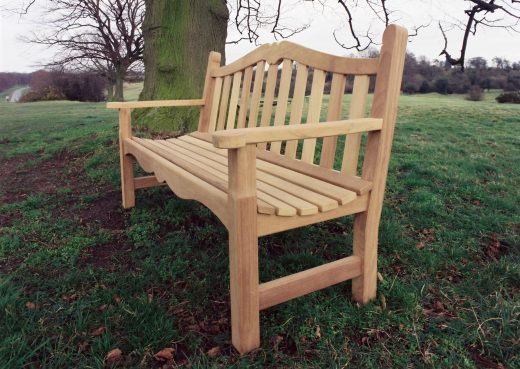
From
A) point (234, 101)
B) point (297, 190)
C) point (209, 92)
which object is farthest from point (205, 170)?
point (209, 92)

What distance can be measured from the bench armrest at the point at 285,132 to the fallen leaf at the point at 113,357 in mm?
1010

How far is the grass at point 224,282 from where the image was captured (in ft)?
5.63

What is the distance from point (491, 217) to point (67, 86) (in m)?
30.9

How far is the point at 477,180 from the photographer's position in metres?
4.04

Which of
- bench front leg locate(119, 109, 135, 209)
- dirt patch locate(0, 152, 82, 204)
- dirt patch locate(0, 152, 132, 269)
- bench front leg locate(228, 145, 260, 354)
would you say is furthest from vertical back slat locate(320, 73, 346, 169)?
dirt patch locate(0, 152, 82, 204)

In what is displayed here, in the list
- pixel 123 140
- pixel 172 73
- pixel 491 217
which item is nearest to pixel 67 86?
pixel 172 73

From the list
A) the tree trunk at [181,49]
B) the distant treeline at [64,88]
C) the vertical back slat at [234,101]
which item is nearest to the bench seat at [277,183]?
the vertical back slat at [234,101]

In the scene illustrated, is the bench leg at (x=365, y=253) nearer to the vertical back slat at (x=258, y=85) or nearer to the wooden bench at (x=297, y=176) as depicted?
the wooden bench at (x=297, y=176)

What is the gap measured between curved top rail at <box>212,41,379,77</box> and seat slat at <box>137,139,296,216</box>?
2.50 ft

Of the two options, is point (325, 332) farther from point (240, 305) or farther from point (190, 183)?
point (190, 183)

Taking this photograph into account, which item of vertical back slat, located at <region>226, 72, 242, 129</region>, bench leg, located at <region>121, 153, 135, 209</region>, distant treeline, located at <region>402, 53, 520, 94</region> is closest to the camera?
vertical back slat, located at <region>226, 72, 242, 129</region>

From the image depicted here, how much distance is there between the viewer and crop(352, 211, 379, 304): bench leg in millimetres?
1972

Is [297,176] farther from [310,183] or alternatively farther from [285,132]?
[285,132]

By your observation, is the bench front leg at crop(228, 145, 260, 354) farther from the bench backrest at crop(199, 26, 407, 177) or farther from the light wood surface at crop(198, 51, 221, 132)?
the light wood surface at crop(198, 51, 221, 132)
